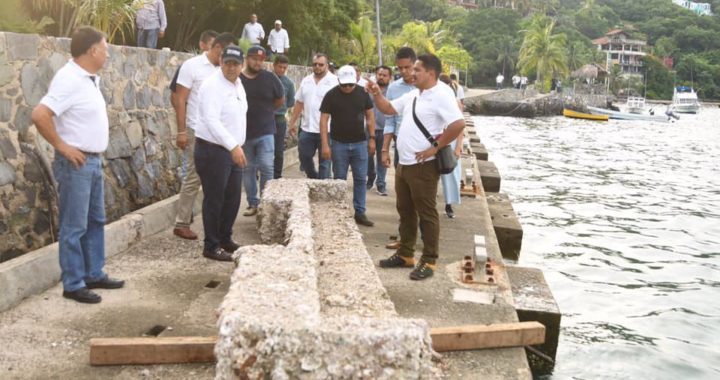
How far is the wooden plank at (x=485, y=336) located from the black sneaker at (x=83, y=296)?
257 cm

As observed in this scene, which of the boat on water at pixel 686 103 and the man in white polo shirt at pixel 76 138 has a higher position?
the boat on water at pixel 686 103

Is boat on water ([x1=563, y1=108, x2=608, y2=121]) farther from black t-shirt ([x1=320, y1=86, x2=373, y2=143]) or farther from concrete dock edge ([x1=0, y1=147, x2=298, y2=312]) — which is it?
concrete dock edge ([x1=0, y1=147, x2=298, y2=312])

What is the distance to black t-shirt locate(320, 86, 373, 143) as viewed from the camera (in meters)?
7.45

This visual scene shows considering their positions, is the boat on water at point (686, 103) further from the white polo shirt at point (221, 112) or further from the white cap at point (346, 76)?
the white polo shirt at point (221, 112)

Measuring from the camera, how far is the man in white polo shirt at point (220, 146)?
5.56 metres

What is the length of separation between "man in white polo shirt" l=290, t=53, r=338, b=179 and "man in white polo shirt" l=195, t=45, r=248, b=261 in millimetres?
2381

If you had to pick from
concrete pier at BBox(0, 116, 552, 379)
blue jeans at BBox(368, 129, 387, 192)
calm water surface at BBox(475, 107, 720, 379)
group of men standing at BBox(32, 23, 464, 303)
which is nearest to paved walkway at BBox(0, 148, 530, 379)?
concrete pier at BBox(0, 116, 552, 379)

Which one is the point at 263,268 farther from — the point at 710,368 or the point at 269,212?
the point at 710,368

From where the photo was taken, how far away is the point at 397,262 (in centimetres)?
615

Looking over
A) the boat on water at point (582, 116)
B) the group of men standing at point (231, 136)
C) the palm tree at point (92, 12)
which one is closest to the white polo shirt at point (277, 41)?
the palm tree at point (92, 12)

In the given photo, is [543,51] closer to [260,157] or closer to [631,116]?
[631,116]

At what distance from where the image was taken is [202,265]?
19.4ft

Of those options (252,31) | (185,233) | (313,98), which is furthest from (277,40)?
(185,233)

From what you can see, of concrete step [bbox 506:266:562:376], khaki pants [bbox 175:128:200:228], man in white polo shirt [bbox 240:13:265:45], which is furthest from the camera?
man in white polo shirt [bbox 240:13:265:45]
